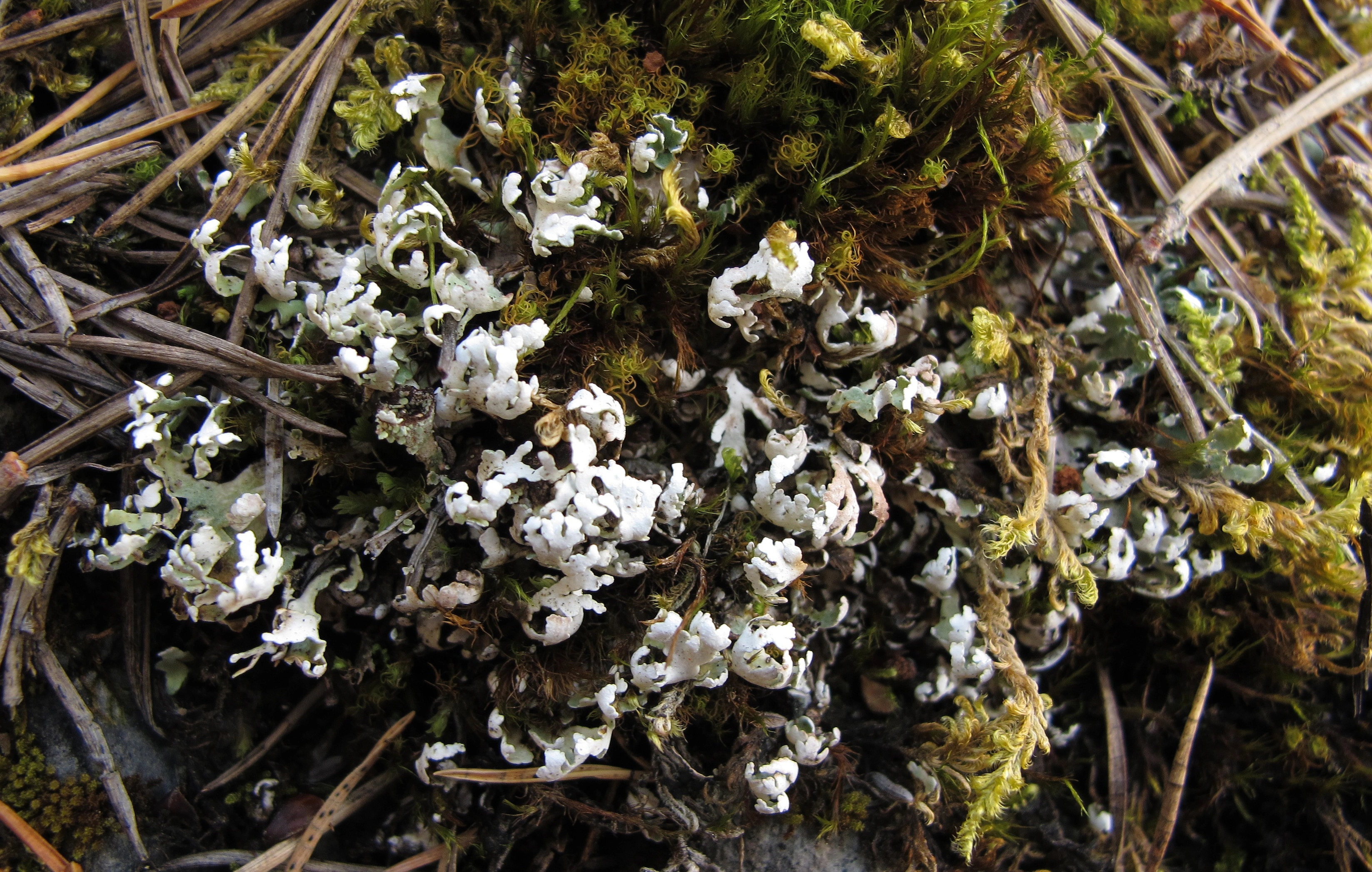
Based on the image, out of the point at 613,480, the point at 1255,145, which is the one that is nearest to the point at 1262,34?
the point at 1255,145

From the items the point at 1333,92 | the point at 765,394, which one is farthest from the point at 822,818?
the point at 1333,92

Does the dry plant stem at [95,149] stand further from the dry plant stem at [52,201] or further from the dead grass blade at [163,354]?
the dead grass blade at [163,354]

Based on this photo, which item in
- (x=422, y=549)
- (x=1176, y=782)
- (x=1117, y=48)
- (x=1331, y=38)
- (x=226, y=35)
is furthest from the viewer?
(x=1331, y=38)

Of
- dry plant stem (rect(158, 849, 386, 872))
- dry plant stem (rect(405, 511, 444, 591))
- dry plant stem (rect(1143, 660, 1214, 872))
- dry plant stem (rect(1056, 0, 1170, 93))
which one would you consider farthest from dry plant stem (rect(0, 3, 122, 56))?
dry plant stem (rect(1143, 660, 1214, 872))

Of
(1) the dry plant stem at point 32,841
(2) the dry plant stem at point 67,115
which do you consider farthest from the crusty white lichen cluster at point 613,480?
(1) the dry plant stem at point 32,841

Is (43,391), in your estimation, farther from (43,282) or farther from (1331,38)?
(1331,38)

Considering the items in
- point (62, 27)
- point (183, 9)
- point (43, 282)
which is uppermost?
point (183, 9)

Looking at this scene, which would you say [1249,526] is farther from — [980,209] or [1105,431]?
[980,209]
